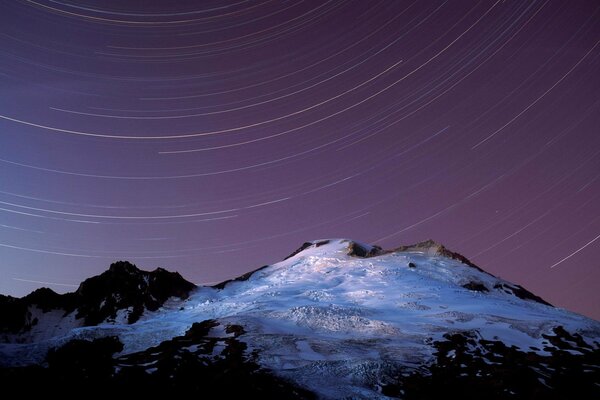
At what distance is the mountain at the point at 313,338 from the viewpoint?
24.4 metres

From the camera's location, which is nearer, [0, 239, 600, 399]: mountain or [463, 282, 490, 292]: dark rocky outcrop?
[0, 239, 600, 399]: mountain

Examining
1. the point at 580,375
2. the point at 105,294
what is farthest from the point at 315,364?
the point at 105,294

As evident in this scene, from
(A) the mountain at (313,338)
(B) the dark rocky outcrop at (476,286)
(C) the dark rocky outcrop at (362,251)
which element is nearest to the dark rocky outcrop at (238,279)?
(A) the mountain at (313,338)

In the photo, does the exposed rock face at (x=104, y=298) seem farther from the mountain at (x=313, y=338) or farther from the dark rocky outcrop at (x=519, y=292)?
the dark rocky outcrop at (x=519, y=292)

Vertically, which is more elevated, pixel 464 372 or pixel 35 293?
pixel 35 293

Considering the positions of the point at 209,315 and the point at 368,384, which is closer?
the point at 368,384

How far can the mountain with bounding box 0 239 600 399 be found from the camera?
24.4 m

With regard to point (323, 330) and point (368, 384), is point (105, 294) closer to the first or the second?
point (323, 330)

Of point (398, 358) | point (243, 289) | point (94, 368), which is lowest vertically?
point (398, 358)

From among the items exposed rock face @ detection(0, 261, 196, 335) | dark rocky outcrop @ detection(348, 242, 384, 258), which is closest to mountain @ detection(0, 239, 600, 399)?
exposed rock face @ detection(0, 261, 196, 335)

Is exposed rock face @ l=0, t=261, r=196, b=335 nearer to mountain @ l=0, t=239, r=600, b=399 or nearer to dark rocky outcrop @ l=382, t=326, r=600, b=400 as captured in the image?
mountain @ l=0, t=239, r=600, b=399

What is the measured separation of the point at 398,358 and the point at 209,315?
26.2 m

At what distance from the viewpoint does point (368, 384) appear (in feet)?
82.3

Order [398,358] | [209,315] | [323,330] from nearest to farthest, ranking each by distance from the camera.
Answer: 1. [398,358]
2. [323,330]
3. [209,315]
